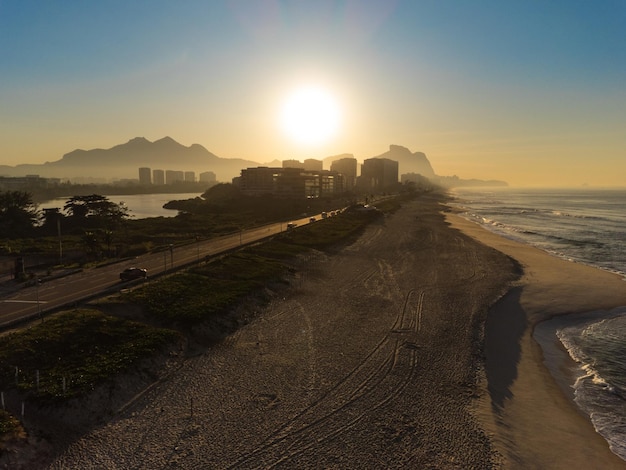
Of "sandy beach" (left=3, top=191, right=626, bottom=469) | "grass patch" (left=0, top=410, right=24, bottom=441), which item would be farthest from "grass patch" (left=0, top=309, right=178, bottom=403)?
"sandy beach" (left=3, top=191, right=626, bottom=469)

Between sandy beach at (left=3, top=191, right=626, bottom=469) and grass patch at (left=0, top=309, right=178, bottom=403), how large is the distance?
196 centimetres

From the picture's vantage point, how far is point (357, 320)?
29.5 metres

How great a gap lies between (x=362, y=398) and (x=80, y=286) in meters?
26.6

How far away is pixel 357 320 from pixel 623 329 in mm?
21247

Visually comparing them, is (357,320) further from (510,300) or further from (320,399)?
(510,300)

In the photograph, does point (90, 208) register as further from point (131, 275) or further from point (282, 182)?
point (282, 182)

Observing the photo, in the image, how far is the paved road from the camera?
25391 millimetres

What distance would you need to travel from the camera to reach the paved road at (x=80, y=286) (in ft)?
83.3

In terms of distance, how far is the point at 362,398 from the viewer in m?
18.9

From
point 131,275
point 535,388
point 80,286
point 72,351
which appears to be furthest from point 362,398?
point 80,286

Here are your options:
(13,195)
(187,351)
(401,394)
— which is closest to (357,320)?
(401,394)

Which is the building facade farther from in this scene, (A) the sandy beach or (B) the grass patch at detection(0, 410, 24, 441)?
(B) the grass patch at detection(0, 410, 24, 441)

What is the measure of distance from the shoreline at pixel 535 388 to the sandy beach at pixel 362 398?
81 mm

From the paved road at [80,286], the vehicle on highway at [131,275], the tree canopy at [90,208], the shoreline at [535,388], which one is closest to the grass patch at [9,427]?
the paved road at [80,286]
